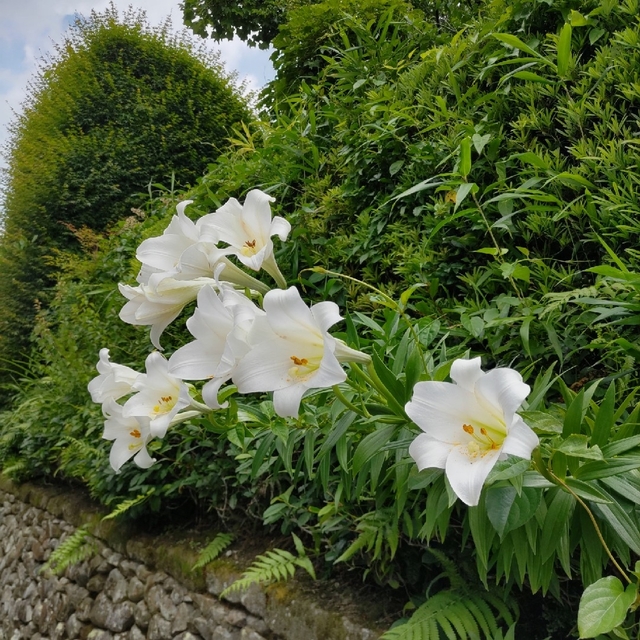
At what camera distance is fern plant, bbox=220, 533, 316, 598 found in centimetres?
172

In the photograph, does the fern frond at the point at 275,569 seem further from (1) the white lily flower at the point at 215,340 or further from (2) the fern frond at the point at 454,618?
(1) the white lily flower at the point at 215,340

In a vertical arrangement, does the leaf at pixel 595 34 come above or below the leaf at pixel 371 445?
above

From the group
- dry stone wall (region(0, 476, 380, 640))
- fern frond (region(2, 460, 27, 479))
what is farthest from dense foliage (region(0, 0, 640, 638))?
fern frond (region(2, 460, 27, 479))

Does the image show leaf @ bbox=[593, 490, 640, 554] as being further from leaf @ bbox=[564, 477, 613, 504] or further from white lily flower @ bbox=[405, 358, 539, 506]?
white lily flower @ bbox=[405, 358, 539, 506]

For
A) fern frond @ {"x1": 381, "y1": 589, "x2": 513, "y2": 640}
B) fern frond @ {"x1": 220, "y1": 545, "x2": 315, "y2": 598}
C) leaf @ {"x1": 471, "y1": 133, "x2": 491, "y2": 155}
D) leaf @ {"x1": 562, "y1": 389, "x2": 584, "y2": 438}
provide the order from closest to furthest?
leaf @ {"x1": 562, "y1": 389, "x2": 584, "y2": 438}
fern frond @ {"x1": 381, "y1": 589, "x2": 513, "y2": 640}
leaf @ {"x1": 471, "y1": 133, "x2": 491, "y2": 155}
fern frond @ {"x1": 220, "y1": 545, "x2": 315, "y2": 598}

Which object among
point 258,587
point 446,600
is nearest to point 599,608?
point 446,600

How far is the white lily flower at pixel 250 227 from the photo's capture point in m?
1.03

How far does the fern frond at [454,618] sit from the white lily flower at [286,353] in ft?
2.52

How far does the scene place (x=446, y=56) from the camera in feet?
6.37

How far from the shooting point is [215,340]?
2.86 feet

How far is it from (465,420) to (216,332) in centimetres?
40

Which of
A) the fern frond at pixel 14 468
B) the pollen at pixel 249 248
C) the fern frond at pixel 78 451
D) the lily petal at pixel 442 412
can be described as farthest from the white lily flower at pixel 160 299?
the fern frond at pixel 14 468

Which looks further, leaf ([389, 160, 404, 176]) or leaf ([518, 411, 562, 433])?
leaf ([389, 160, 404, 176])

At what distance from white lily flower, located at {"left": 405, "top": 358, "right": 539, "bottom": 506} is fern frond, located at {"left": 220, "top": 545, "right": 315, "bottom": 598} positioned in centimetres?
119
